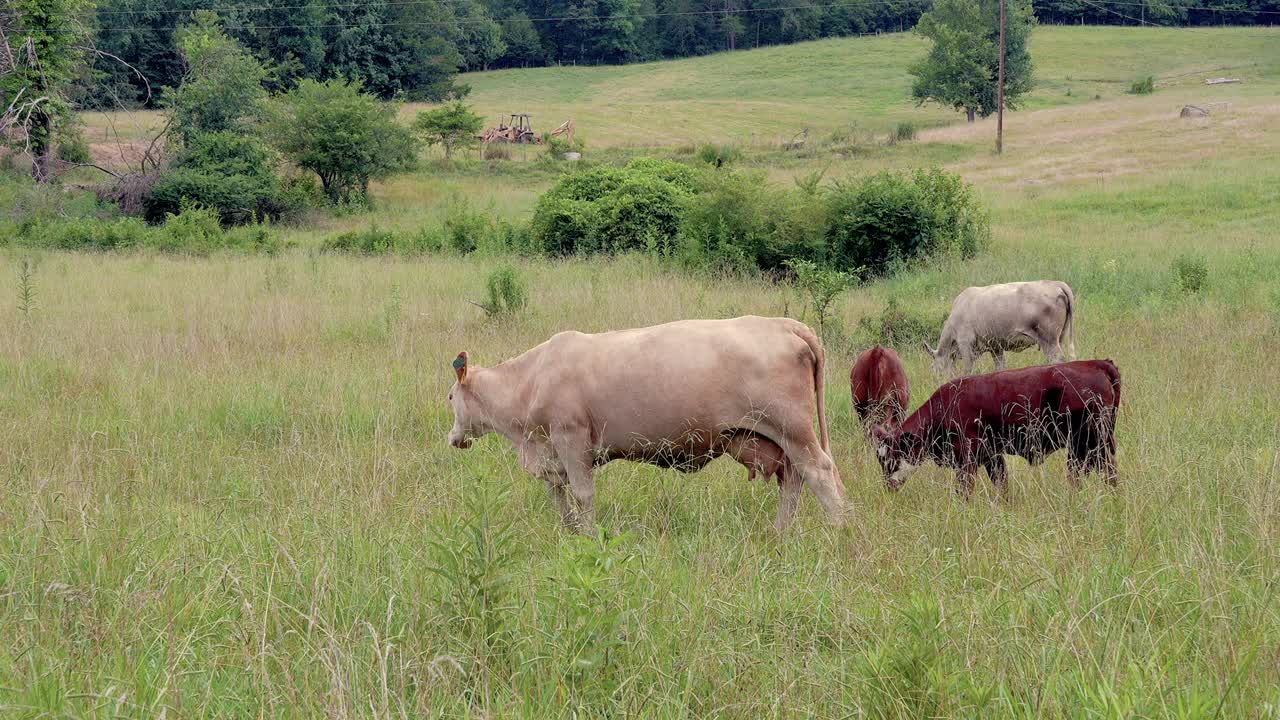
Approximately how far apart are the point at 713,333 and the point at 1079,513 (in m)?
2.28

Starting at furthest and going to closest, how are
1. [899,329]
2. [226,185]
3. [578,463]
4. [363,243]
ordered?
[226,185]
[363,243]
[899,329]
[578,463]

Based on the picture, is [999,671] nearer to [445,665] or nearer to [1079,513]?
[445,665]

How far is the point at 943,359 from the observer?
452 inches

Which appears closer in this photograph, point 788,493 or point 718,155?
point 788,493

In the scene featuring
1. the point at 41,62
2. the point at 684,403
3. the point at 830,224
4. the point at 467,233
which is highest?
the point at 41,62

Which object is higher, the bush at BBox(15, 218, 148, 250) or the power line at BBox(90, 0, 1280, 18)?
the power line at BBox(90, 0, 1280, 18)

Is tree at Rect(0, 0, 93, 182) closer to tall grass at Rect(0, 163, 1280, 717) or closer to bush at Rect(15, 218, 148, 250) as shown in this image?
bush at Rect(15, 218, 148, 250)

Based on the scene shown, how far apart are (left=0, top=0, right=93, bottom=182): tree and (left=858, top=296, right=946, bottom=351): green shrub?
2786 centimetres

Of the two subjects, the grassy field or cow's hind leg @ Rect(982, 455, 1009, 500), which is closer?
the grassy field

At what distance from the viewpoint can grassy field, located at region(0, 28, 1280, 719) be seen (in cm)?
362

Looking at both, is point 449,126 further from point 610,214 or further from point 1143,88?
point 1143,88

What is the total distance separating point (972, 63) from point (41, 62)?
165 ft

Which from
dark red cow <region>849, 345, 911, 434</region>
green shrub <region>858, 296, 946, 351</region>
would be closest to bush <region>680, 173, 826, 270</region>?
green shrub <region>858, 296, 946, 351</region>

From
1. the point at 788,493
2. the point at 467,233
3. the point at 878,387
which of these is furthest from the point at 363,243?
the point at 788,493
